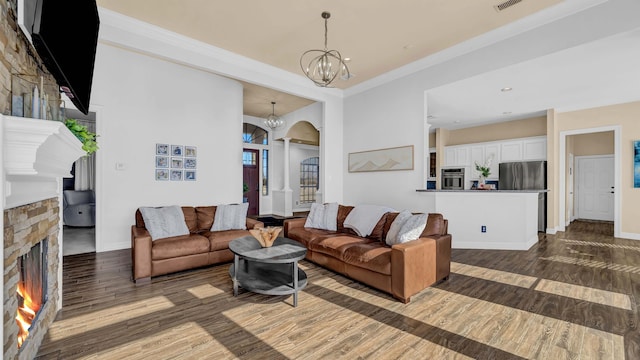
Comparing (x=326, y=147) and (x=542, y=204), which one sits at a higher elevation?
(x=326, y=147)

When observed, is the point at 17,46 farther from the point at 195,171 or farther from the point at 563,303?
the point at 563,303

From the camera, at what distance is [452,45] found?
4328mm

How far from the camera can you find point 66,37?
5.75 feet

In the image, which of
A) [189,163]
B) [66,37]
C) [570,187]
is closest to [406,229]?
[66,37]

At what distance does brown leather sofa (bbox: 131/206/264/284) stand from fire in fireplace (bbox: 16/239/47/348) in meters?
1.00

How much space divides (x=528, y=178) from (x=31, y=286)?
8238 mm

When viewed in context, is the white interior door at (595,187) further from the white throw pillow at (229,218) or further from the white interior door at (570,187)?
the white throw pillow at (229,218)

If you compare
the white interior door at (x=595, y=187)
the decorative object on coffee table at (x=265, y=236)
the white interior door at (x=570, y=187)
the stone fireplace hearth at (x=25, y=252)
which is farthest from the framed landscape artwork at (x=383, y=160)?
the white interior door at (x=595, y=187)

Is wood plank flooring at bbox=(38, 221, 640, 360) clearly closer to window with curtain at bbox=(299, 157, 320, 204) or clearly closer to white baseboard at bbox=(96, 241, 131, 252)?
white baseboard at bbox=(96, 241, 131, 252)

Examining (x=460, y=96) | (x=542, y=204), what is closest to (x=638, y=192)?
(x=542, y=204)

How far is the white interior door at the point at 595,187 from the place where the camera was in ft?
24.5

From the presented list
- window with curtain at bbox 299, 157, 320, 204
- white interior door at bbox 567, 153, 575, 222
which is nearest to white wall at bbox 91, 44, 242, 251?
window with curtain at bbox 299, 157, 320, 204

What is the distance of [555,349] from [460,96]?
429cm

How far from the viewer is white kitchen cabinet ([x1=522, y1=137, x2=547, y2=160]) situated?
6573mm
